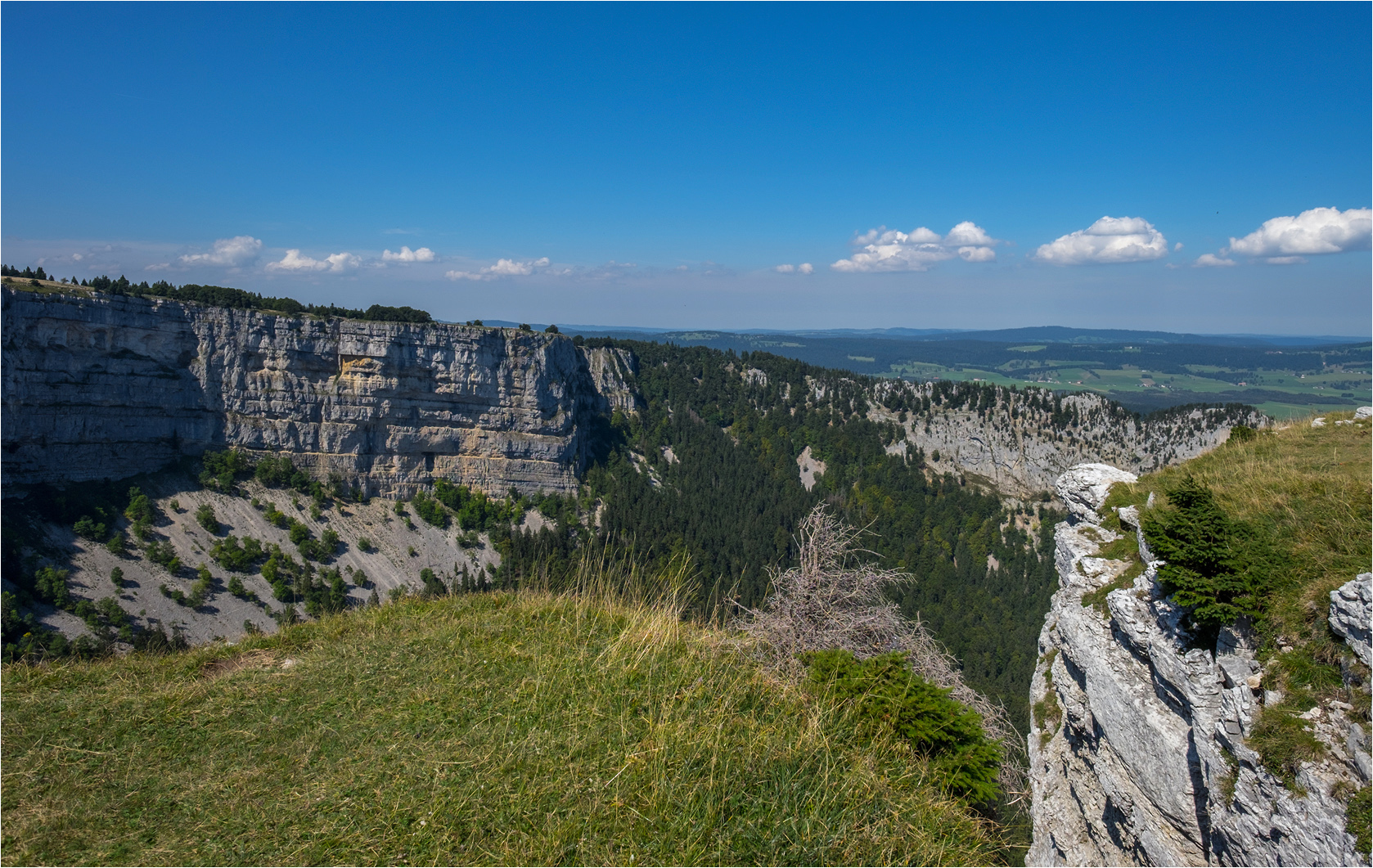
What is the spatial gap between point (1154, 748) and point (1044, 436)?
9333 centimetres

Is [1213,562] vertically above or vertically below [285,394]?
above

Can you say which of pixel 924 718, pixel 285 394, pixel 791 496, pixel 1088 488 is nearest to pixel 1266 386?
pixel 791 496

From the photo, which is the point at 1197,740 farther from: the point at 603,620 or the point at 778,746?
the point at 603,620

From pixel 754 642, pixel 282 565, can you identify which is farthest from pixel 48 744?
pixel 282 565

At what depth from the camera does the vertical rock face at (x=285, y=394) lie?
5944 centimetres

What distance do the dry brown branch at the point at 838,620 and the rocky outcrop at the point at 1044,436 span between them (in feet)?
276

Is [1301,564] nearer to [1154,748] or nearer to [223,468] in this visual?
[1154,748]

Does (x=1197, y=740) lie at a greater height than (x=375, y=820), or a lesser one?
lesser

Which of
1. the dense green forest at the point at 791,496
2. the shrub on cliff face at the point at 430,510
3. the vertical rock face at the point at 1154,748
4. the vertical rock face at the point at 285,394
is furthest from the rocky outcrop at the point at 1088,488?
the vertical rock face at the point at 285,394

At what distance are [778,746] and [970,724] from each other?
262 centimetres

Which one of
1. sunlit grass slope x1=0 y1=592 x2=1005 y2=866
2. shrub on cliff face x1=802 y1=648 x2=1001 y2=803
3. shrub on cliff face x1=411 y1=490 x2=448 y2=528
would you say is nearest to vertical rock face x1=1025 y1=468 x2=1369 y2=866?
shrub on cliff face x1=802 y1=648 x2=1001 y2=803

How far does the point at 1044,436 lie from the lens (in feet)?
297

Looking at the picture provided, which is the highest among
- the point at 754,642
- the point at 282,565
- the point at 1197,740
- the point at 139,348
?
the point at 139,348

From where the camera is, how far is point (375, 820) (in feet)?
15.7
